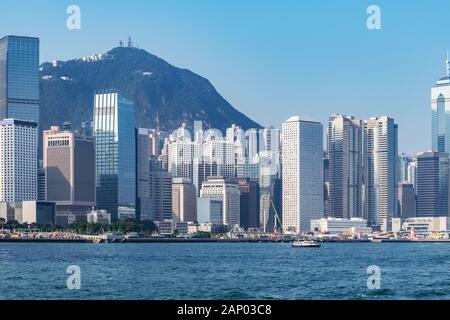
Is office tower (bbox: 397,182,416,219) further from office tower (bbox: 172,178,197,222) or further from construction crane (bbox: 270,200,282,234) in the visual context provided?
office tower (bbox: 172,178,197,222)

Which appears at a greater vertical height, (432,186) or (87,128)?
(87,128)

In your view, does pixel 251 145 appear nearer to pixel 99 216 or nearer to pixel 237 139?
pixel 237 139

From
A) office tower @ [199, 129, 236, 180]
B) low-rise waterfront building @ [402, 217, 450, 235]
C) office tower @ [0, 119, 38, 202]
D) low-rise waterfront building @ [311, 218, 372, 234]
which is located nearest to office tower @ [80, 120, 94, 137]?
office tower @ [0, 119, 38, 202]

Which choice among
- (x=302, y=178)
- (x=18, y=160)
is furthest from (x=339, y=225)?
(x=18, y=160)

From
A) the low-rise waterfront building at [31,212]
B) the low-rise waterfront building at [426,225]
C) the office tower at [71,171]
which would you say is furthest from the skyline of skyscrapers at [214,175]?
the low-rise waterfront building at [31,212]

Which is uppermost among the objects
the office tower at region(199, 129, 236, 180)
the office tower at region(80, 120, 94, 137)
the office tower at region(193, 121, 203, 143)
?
the office tower at region(80, 120, 94, 137)

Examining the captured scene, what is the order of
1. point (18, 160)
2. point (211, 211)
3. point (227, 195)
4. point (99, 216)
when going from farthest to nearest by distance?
point (227, 195)
point (211, 211)
point (18, 160)
point (99, 216)
